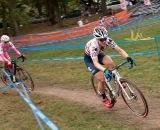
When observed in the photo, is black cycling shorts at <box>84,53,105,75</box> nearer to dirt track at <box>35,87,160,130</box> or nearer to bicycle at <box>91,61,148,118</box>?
bicycle at <box>91,61,148,118</box>

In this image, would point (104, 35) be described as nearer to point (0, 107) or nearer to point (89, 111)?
point (89, 111)

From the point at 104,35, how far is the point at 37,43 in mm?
22989

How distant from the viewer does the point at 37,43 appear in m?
30.9

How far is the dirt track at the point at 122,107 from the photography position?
781 centimetres

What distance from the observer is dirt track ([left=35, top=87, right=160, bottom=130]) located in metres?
7.81

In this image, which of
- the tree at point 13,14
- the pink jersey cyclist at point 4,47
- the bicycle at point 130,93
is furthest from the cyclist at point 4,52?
the tree at point 13,14

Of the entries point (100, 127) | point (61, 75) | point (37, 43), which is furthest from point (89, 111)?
point (37, 43)

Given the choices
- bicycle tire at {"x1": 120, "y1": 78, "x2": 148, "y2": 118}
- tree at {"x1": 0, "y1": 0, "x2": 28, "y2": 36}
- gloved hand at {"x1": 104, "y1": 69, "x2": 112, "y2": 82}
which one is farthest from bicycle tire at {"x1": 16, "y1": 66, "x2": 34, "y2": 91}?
tree at {"x1": 0, "y1": 0, "x2": 28, "y2": 36}

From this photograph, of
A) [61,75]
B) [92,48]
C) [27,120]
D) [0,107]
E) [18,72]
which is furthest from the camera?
[61,75]

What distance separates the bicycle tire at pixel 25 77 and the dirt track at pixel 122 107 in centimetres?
46

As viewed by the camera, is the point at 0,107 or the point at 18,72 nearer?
the point at 0,107

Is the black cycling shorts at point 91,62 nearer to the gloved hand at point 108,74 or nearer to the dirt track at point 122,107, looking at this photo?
the gloved hand at point 108,74

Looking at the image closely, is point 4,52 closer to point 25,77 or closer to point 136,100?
point 25,77

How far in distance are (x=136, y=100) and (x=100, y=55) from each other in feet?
5.78
